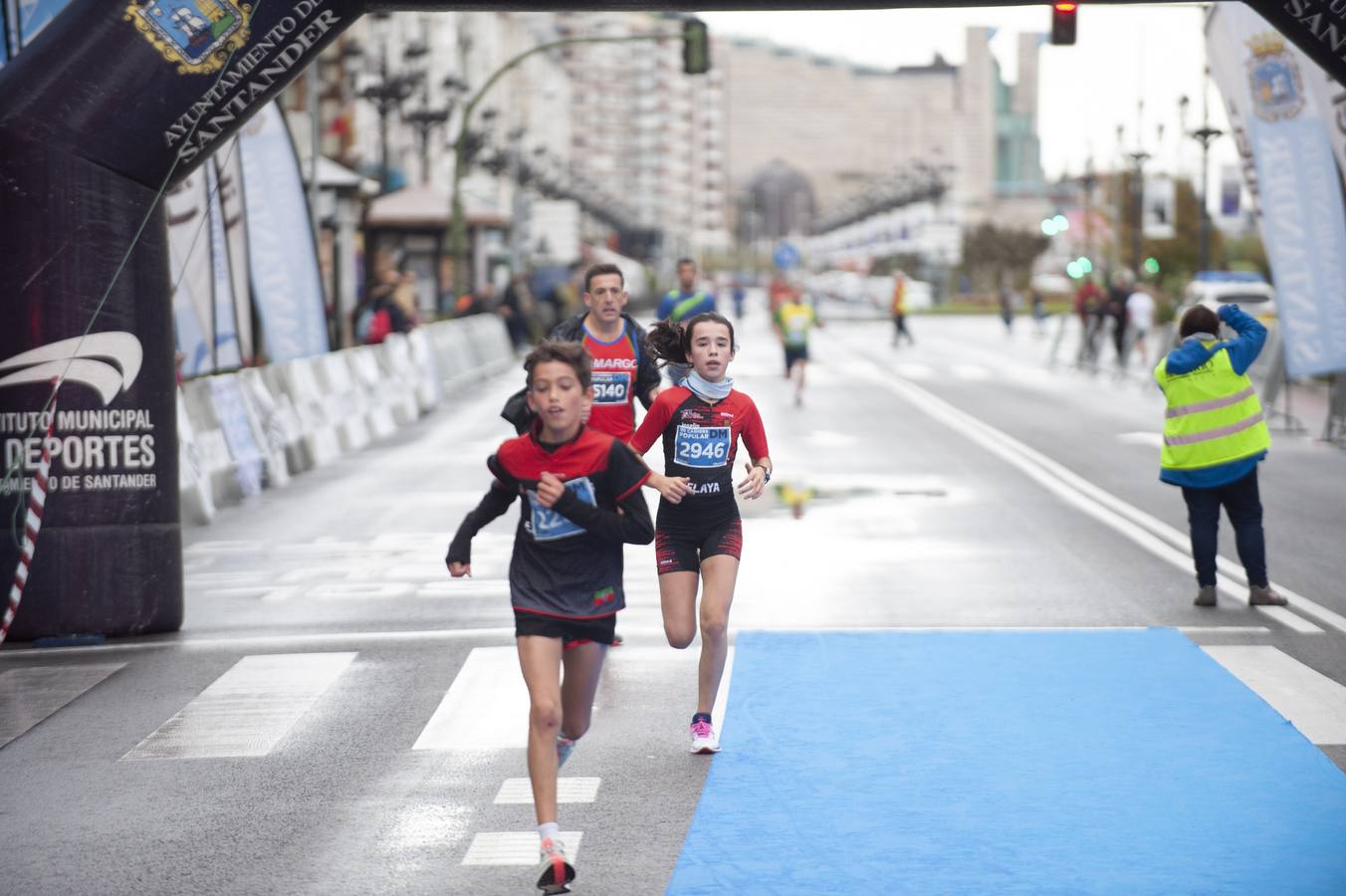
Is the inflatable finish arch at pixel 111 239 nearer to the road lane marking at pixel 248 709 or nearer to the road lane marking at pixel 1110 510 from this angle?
the road lane marking at pixel 248 709

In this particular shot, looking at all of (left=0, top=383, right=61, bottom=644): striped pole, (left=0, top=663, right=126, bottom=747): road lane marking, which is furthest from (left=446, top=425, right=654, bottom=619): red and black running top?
(left=0, top=383, right=61, bottom=644): striped pole

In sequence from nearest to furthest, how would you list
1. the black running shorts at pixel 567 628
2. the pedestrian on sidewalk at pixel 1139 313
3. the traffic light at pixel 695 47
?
the black running shorts at pixel 567 628 → the traffic light at pixel 695 47 → the pedestrian on sidewalk at pixel 1139 313

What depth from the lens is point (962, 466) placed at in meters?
18.9

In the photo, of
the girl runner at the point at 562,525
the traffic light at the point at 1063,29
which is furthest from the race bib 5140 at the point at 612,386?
the traffic light at the point at 1063,29

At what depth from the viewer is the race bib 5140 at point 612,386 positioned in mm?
9766

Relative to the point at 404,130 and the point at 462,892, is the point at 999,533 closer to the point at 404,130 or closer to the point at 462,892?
the point at 462,892

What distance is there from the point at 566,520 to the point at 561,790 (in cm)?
133

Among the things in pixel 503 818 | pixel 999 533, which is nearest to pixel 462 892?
pixel 503 818

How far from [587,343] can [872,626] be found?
87.7 inches

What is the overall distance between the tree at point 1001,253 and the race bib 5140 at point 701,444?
99.2 meters

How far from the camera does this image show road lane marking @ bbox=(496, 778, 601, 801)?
6.84 m

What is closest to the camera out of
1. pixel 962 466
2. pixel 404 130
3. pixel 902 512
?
pixel 902 512

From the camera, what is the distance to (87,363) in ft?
33.4

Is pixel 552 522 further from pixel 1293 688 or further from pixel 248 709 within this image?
pixel 1293 688
